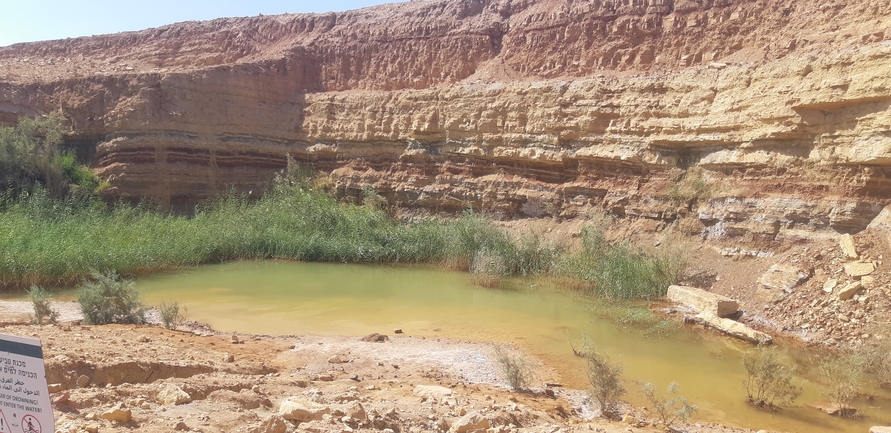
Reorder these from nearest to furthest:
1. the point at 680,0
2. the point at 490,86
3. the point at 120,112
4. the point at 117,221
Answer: the point at 117,221 < the point at 680,0 < the point at 490,86 < the point at 120,112

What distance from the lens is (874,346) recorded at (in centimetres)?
723

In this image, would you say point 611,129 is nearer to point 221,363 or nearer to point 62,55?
point 221,363

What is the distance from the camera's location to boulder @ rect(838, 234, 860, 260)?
950 centimetres

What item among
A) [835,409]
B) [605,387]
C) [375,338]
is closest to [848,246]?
[835,409]

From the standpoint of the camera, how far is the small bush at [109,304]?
755 centimetres

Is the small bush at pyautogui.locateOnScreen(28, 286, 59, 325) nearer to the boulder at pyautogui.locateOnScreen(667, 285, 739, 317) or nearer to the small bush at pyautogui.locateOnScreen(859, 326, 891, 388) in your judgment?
the boulder at pyautogui.locateOnScreen(667, 285, 739, 317)

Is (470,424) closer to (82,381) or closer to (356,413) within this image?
(356,413)

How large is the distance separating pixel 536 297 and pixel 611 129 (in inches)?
210

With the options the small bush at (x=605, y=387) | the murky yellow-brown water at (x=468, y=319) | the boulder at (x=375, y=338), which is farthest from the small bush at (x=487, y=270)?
the small bush at (x=605, y=387)

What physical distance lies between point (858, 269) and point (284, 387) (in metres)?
8.49

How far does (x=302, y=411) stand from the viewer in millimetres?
3762

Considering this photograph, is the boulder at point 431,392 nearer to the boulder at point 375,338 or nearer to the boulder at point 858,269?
the boulder at point 375,338

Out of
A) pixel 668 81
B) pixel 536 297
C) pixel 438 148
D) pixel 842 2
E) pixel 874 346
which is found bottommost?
pixel 536 297

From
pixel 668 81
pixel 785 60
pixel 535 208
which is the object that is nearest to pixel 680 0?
pixel 668 81
